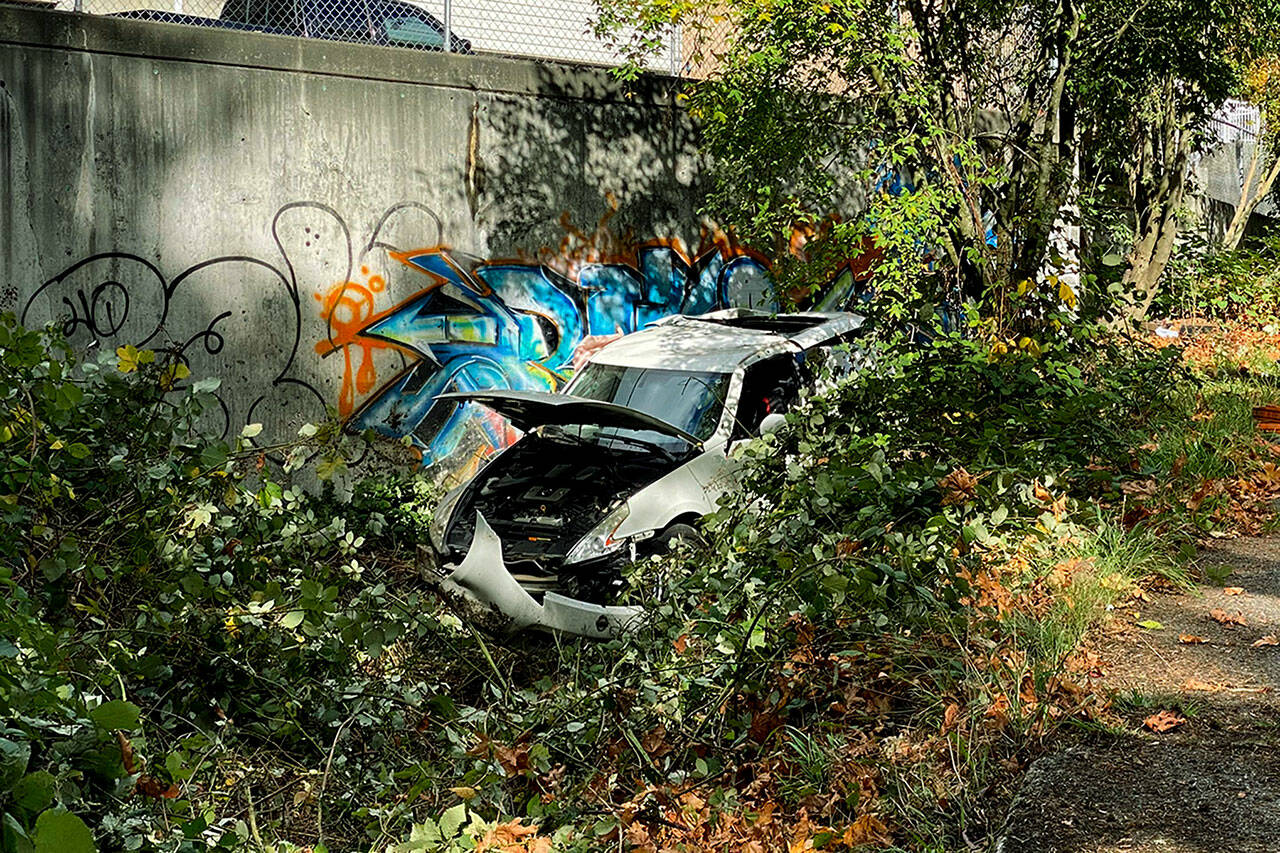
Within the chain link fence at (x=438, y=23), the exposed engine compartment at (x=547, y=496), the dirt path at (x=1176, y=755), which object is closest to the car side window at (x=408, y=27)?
the chain link fence at (x=438, y=23)

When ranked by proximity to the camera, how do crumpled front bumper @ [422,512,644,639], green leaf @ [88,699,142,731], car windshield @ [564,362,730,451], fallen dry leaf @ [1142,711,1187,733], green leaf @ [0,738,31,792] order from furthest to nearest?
car windshield @ [564,362,730,451], crumpled front bumper @ [422,512,644,639], fallen dry leaf @ [1142,711,1187,733], green leaf @ [88,699,142,731], green leaf @ [0,738,31,792]

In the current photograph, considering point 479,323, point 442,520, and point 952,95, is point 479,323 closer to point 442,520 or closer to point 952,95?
point 442,520

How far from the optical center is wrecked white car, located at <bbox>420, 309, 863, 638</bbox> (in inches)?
259

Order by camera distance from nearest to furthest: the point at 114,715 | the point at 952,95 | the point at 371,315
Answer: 1. the point at 114,715
2. the point at 952,95
3. the point at 371,315

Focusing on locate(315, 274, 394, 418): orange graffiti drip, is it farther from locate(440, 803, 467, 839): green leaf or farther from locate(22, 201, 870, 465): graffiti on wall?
locate(440, 803, 467, 839): green leaf

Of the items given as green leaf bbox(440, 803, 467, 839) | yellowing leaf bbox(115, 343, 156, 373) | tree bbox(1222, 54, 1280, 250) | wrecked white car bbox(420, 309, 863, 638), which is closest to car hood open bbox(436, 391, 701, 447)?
wrecked white car bbox(420, 309, 863, 638)

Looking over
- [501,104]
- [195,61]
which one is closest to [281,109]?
[195,61]

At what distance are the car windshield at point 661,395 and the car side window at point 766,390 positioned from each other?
0.16 metres

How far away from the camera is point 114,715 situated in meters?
2.79

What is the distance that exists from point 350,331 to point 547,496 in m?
3.18

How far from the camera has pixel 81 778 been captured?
9.15 ft

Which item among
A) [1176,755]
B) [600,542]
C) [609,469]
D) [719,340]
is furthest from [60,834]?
[719,340]

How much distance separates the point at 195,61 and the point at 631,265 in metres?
4.16

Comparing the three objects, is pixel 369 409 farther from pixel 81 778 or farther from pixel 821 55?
pixel 81 778
